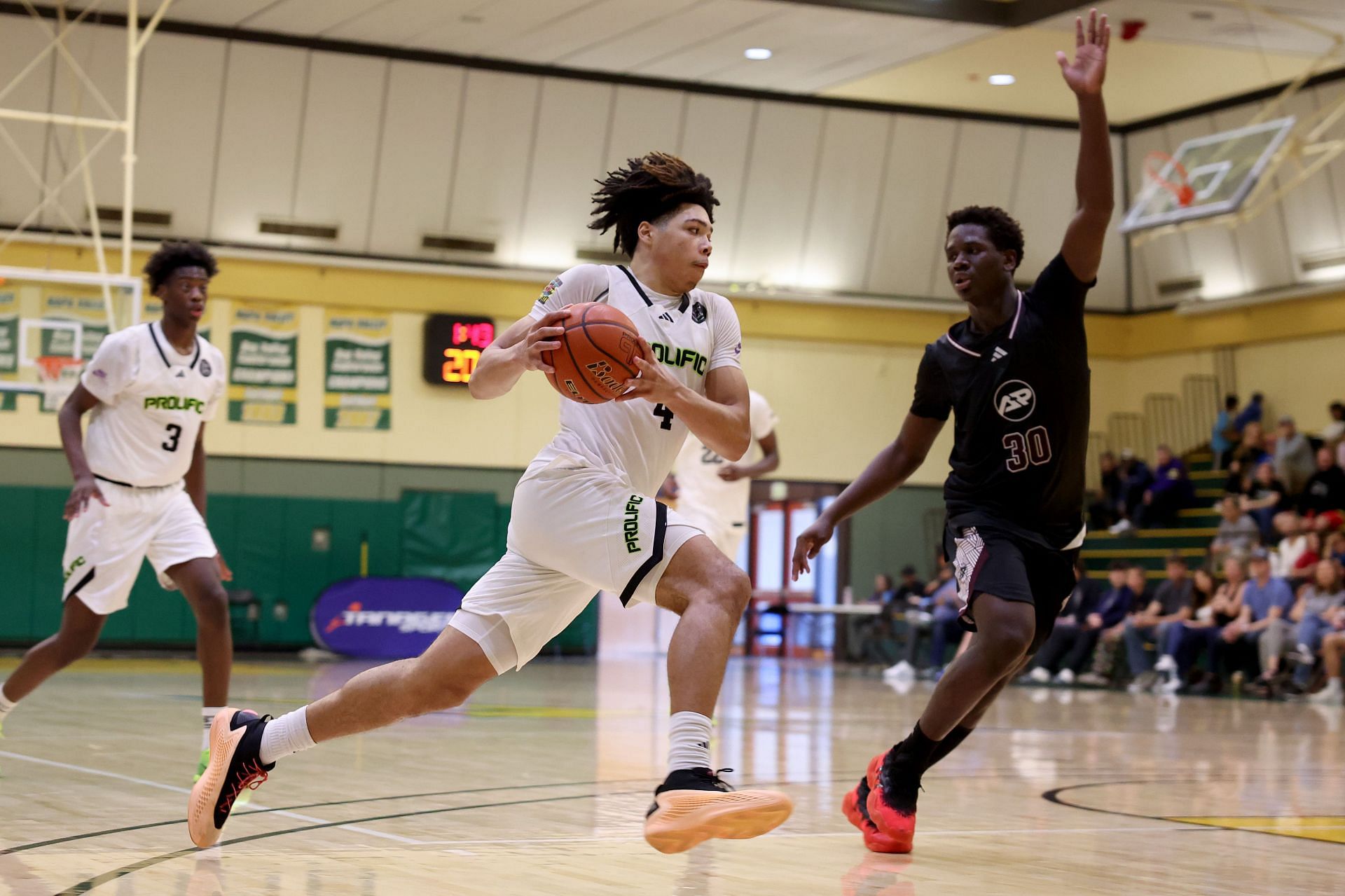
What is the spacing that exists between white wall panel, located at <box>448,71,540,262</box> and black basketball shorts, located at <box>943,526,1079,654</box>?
1680 cm

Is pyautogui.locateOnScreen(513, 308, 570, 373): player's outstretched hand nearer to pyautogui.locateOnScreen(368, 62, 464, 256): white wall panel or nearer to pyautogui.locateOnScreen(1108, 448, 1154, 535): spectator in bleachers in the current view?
pyautogui.locateOnScreen(368, 62, 464, 256): white wall panel

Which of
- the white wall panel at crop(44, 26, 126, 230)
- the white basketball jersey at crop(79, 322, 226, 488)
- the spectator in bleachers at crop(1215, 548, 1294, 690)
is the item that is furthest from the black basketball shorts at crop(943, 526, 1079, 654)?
the white wall panel at crop(44, 26, 126, 230)

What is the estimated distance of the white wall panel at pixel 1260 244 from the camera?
2242cm

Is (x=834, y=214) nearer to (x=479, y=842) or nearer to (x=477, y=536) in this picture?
(x=477, y=536)

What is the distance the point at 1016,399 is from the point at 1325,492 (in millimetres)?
14233

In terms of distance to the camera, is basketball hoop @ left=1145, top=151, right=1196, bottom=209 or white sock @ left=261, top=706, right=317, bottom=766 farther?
basketball hoop @ left=1145, top=151, right=1196, bottom=209

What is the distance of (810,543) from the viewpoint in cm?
521

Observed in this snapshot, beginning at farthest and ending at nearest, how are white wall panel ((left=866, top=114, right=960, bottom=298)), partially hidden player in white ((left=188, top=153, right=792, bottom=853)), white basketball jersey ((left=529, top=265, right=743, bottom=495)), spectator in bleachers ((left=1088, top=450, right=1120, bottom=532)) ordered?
white wall panel ((left=866, top=114, right=960, bottom=298)) → spectator in bleachers ((left=1088, top=450, right=1120, bottom=532)) → white basketball jersey ((left=529, top=265, right=743, bottom=495)) → partially hidden player in white ((left=188, top=153, right=792, bottom=853))

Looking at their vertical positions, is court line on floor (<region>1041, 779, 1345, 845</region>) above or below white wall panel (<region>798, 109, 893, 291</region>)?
below

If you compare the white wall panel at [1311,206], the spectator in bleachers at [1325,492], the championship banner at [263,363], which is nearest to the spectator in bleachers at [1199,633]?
the spectator in bleachers at [1325,492]

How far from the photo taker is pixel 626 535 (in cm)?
422

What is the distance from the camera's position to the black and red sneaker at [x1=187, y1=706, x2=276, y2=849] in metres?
4.59

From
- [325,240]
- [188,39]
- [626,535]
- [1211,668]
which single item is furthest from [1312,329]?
[626,535]

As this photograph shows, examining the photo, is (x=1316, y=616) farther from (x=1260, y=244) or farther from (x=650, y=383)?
(x=650, y=383)
